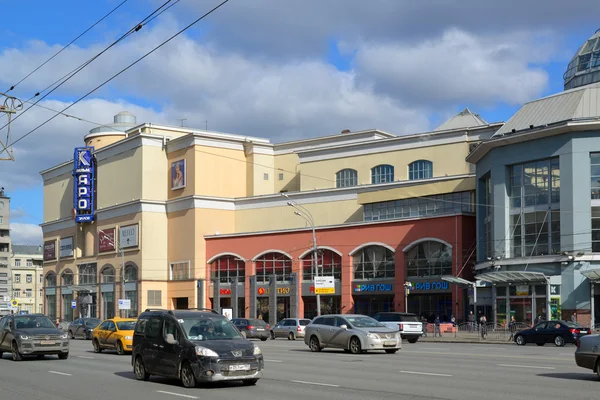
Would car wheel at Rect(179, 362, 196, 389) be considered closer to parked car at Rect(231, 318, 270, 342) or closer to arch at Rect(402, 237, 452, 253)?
parked car at Rect(231, 318, 270, 342)

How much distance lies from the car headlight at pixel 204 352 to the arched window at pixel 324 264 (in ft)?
174

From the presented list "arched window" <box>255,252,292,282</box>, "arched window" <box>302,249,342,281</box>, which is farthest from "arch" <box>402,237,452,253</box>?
"arched window" <box>255,252,292,282</box>

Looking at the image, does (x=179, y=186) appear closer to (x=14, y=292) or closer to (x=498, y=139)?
(x=498, y=139)

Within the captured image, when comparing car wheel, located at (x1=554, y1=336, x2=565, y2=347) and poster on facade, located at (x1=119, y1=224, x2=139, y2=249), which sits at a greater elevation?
poster on facade, located at (x1=119, y1=224, x2=139, y2=249)

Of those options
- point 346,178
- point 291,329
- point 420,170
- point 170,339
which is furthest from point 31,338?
point 346,178

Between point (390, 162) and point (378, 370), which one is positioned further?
point (390, 162)

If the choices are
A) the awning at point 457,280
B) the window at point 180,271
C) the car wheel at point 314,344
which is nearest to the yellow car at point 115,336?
the car wheel at point 314,344

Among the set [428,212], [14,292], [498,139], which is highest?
[498,139]

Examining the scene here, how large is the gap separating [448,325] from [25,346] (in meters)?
34.3

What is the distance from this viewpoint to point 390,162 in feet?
253

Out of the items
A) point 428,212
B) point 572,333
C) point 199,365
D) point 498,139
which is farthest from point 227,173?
point 199,365

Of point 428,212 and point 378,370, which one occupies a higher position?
point 428,212

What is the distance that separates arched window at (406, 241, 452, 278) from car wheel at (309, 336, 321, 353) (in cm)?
3106

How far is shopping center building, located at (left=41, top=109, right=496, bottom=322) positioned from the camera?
65875mm
